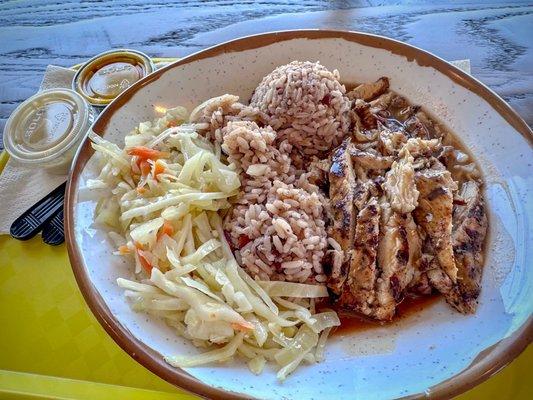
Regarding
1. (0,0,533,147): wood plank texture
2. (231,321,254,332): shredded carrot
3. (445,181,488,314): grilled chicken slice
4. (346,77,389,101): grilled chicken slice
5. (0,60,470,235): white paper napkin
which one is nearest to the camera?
(231,321,254,332): shredded carrot

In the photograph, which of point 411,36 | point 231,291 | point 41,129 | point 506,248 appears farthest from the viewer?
point 411,36

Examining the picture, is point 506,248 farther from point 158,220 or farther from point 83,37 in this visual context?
point 83,37

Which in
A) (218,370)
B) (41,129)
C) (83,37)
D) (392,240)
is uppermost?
(83,37)

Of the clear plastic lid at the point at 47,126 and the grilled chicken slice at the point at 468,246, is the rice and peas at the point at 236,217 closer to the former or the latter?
the clear plastic lid at the point at 47,126

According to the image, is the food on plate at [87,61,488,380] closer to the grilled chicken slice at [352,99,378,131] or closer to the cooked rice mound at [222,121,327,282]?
the cooked rice mound at [222,121,327,282]

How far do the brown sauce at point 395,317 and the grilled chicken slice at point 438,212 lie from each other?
19cm

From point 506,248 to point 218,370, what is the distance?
1.43 meters

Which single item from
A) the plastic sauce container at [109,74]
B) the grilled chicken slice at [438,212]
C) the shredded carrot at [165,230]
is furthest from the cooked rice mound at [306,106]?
the plastic sauce container at [109,74]

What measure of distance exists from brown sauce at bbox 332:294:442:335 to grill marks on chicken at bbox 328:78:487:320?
1.5 inches

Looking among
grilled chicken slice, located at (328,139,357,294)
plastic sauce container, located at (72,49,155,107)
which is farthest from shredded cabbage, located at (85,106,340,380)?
plastic sauce container, located at (72,49,155,107)

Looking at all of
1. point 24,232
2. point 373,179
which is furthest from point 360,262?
point 24,232

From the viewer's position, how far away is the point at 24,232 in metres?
2.51

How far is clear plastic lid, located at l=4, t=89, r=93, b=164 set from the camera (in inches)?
107

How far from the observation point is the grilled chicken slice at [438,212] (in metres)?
2.11
